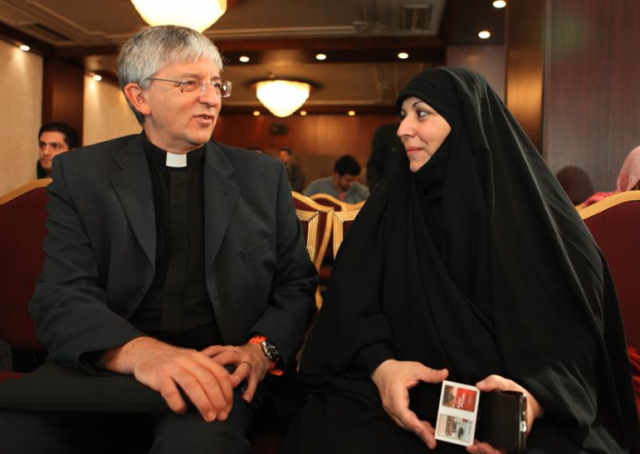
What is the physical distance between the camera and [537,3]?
3148 mm

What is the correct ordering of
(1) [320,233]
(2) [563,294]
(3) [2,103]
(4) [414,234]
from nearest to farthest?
(2) [563,294] → (4) [414,234] → (1) [320,233] → (3) [2,103]

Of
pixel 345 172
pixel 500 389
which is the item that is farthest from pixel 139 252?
pixel 345 172

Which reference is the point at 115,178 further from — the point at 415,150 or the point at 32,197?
the point at 415,150

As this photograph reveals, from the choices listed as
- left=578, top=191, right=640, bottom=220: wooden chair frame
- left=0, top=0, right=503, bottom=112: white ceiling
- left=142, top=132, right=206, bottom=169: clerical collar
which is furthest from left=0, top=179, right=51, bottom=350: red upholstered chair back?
left=0, top=0, right=503, bottom=112: white ceiling

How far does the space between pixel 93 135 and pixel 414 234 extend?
32.0 ft

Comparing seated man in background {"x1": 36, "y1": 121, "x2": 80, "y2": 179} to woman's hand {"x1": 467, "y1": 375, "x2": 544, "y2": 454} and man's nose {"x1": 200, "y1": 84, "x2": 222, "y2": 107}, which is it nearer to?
man's nose {"x1": 200, "y1": 84, "x2": 222, "y2": 107}

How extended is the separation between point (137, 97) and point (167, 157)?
197 mm

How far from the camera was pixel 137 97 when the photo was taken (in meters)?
1.70

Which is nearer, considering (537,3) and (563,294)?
(563,294)

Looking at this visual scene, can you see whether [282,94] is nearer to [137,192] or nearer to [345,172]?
[345,172]

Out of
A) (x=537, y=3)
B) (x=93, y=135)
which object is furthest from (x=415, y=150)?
(x=93, y=135)

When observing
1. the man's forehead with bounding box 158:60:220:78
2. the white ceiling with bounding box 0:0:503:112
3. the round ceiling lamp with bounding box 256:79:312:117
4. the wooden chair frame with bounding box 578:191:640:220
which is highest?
the white ceiling with bounding box 0:0:503:112

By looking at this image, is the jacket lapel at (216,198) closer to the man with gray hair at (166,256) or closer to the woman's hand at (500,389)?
the man with gray hair at (166,256)

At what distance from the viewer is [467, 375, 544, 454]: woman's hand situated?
113 cm
